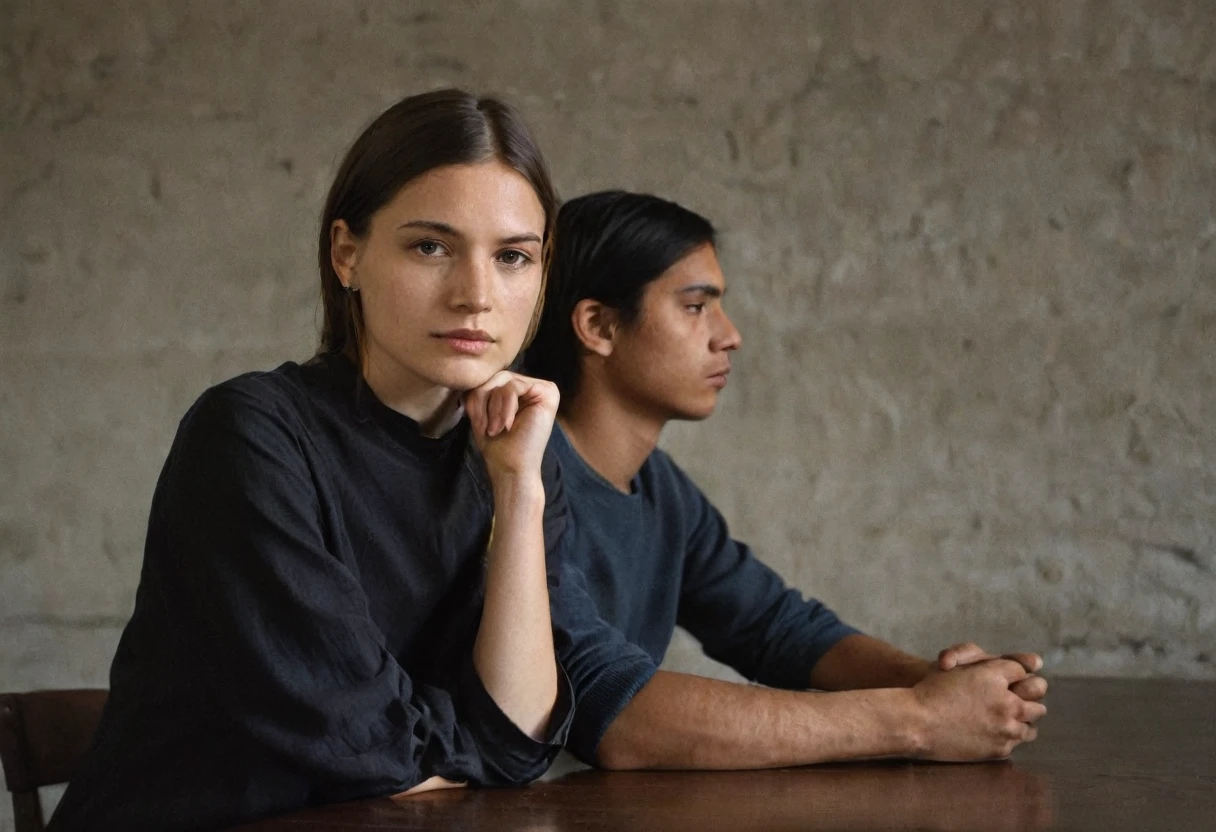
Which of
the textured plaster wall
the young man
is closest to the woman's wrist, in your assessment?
the young man

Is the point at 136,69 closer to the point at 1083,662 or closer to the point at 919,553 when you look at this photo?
the point at 919,553

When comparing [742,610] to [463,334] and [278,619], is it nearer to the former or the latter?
[463,334]

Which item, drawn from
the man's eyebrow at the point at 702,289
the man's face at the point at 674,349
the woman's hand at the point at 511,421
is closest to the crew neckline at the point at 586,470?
the man's face at the point at 674,349

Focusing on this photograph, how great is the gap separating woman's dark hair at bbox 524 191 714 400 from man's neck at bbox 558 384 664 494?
0.05 meters

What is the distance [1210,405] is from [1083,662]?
0.59 m

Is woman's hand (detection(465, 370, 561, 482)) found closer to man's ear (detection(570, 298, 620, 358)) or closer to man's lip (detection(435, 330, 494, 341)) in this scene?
man's lip (detection(435, 330, 494, 341))

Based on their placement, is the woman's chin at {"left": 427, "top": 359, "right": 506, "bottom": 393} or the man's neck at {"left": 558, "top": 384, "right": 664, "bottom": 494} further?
the man's neck at {"left": 558, "top": 384, "right": 664, "bottom": 494}

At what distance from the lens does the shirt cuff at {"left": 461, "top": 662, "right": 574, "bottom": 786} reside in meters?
1.49

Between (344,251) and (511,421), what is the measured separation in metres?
0.29

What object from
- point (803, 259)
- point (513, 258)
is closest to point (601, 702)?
point (513, 258)

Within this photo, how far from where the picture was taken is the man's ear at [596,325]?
84.0 inches

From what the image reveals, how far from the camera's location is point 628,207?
2.16 meters

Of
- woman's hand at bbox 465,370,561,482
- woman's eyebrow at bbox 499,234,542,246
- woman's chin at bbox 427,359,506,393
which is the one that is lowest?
→ woman's hand at bbox 465,370,561,482

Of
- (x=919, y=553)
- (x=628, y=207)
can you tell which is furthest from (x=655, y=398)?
(x=919, y=553)
